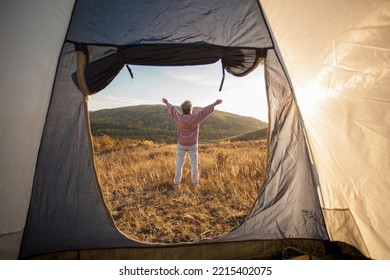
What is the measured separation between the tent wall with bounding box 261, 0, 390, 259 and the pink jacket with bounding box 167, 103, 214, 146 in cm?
209

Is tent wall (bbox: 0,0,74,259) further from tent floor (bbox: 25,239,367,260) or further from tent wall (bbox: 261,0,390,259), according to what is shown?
tent wall (bbox: 261,0,390,259)

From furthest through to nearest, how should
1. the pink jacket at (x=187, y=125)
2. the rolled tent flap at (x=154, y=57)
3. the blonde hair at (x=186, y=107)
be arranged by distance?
the blonde hair at (x=186, y=107) < the pink jacket at (x=187, y=125) < the rolled tent flap at (x=154, y=57)

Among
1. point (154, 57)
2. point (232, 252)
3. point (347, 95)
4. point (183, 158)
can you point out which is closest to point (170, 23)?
point (154, 57)

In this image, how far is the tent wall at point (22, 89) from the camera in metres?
1.94

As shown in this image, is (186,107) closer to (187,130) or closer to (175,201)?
(187,130)

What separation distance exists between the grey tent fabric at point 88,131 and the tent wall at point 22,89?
0.38 ft

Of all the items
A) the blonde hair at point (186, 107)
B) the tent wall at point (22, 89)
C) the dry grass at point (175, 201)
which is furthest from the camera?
the blonde hair at point (186, 107)

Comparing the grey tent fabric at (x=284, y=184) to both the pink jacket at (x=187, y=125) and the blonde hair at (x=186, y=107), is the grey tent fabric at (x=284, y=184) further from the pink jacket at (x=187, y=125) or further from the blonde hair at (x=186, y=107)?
the blonde hair at (x=186, y=107)

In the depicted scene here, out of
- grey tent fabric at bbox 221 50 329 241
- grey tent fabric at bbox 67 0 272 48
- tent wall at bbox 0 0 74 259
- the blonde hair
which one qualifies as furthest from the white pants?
tent wall at bbox 0 0 74 259

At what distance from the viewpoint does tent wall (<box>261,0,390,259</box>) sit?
1.95 metres

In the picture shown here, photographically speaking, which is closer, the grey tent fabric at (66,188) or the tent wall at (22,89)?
the tent wall at (22,89)

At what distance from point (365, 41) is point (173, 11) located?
65.2 inches

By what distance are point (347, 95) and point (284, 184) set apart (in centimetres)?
101

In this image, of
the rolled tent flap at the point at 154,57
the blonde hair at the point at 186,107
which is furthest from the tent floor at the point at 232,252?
the blonde hair at the point at 186,107
